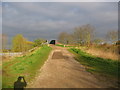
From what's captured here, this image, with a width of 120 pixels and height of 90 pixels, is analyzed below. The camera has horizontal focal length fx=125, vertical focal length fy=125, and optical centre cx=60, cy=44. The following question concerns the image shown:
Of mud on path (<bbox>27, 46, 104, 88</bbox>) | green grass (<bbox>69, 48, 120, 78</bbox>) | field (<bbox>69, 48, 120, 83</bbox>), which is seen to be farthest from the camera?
green grass (<bbox>69, 48, 120, 78</bbox>)

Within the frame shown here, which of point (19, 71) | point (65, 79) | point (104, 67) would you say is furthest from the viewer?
point (104, 67)

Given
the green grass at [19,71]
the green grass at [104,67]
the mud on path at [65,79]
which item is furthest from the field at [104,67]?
the green grass at [19,71]

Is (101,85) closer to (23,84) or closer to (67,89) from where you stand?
(67,89)

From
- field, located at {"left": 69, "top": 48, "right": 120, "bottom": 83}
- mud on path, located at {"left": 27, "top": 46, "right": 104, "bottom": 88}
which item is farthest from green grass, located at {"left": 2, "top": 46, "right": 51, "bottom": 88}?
field, located at {"left": 69, "top": 48, "right": 120, "bottom": 83}

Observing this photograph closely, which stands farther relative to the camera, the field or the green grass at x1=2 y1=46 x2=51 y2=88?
the field

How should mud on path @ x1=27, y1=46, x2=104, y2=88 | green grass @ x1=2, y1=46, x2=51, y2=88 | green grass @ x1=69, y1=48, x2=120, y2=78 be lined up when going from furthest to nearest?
green grass @ x1=69, y1=48, x2=120, y2=78, green grass @ x1=2, y1=46, x2=51, y2=88, mud on path @ x1=27, y1=46, x2=104, y2=88

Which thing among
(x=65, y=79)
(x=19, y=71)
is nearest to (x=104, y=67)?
(x=65, y=79)

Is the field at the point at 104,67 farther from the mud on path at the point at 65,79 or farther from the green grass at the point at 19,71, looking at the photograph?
the green grass at the point at 19,71

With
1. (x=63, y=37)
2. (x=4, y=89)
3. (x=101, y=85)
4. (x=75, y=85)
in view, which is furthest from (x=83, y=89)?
(x=63, y=37)

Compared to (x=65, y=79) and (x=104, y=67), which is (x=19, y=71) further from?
(x=104, y=67)

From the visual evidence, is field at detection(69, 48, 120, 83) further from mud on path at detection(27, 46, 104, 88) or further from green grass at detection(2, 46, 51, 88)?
green grass at detection(2, 46, 51, 88)

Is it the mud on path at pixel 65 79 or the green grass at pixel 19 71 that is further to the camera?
the green grass at pixel 19 71

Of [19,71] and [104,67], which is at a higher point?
[104,67]

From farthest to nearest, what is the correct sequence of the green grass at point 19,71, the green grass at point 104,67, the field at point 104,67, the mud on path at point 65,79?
the green grass at point 104,67 → the field at point 104,67 → the green grass at point 19,71 → the mud on path at point 65,79
